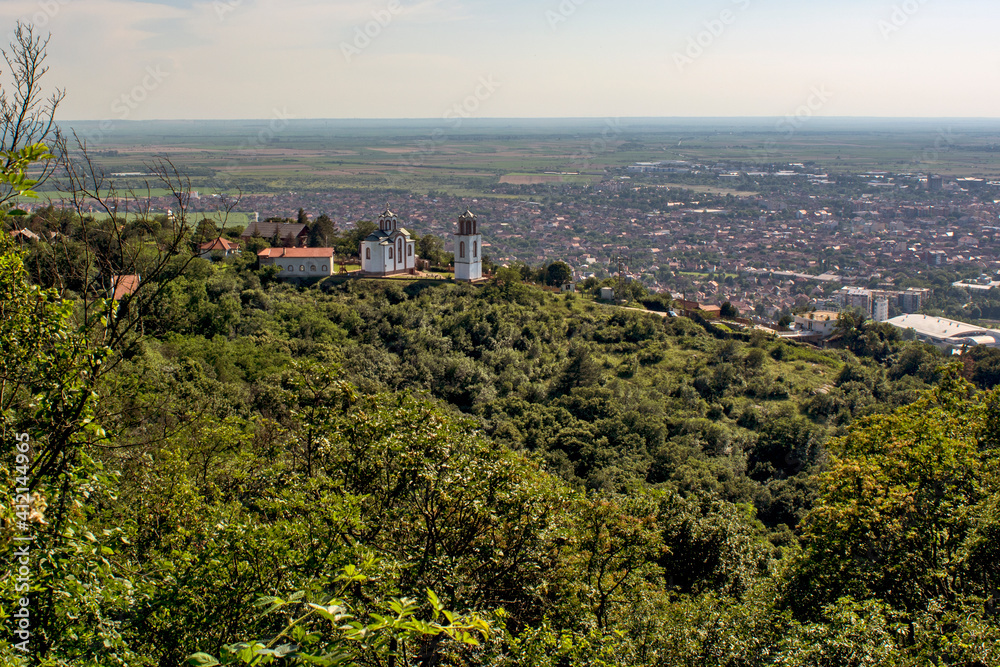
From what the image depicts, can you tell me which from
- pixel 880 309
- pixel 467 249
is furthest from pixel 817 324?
pixel 880 309

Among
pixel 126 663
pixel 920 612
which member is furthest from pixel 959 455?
pixel 126 663

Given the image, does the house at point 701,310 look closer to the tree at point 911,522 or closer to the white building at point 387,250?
the white building at point 387,250

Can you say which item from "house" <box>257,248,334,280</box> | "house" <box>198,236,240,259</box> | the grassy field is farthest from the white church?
the grassy field

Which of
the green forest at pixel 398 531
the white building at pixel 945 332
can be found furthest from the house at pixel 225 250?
the white building at pixel 945 332

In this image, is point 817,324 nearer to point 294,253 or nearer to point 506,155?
point 294,253

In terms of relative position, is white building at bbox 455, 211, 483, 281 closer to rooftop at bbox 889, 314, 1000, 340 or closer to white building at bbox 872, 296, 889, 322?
rooftop at bbox 889, 314, 1000, 340

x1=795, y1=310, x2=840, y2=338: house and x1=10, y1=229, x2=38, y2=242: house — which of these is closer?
x1=10, y1=229, x2=38, y2=242: house

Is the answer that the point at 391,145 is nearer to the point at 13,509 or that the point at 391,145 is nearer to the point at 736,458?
the point at 736,458
